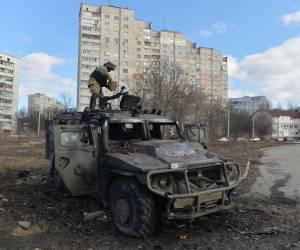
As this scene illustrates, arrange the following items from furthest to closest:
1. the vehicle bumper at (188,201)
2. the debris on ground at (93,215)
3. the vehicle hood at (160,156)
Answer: the debris on ground at (93,215), the vehicle hood at (160,156), the vehicle bumper at (188,201)

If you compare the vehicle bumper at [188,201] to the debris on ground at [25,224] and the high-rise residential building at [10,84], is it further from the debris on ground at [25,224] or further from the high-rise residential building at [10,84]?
the high-rise residential building at [10,84]

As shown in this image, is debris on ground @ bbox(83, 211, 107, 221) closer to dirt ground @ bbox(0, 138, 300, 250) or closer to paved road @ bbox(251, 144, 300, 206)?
dirt ground @ bbox(0, 138, 300, 250)

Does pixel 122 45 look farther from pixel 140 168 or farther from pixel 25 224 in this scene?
pixel 140 168

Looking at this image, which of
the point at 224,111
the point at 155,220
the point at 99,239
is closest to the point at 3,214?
the point at 99,239

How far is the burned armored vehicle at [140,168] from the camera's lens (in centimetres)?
683

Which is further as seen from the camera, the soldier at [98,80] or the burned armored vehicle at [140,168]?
the soldier at [98,80]

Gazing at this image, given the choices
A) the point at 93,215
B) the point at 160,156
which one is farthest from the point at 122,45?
the point at 160,156

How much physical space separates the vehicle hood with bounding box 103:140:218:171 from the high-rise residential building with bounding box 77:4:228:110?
37.3m

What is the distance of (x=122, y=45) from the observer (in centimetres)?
5947

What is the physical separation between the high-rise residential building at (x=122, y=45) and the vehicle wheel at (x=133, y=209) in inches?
1493

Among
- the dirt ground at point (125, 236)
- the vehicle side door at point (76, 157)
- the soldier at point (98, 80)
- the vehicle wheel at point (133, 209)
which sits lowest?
the dirt ground at point (125, 236)

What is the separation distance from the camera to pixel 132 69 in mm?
60031

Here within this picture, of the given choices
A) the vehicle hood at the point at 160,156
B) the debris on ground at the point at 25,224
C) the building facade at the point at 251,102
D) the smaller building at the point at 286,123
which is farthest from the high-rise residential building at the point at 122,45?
the smaller building at the point at 286,123

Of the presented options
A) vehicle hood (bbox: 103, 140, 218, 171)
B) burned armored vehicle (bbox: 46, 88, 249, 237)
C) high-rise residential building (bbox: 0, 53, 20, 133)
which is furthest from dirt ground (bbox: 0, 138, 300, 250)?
high-rise residential building (bbox: 0, 53, 20, 133)
